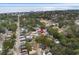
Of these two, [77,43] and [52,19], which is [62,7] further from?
[77,43]

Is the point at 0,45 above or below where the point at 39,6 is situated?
below

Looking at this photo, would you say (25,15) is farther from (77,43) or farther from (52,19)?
(77,43)

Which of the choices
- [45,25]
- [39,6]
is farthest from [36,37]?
[39,6]

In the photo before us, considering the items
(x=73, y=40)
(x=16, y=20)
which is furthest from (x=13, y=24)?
(x=73, y=40)
